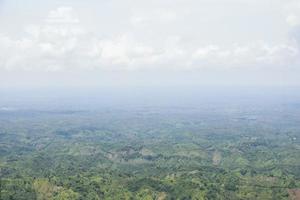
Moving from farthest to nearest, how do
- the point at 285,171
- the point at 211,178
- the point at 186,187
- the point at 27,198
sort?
the point at 285,171 → the point at 211,178 → the point at 186,187 → the point at 27,198

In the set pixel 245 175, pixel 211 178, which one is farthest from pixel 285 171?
pixel 211 178

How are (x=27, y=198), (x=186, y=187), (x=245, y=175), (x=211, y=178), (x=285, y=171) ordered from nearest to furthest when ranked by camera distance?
(x=27, y=198) < (x=186, y=187) < (x=211, y=178) < (x=245, y=175) < (x=285, y=171)

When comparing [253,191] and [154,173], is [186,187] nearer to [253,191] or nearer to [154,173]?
[253,191]

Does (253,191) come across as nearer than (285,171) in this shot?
Yes

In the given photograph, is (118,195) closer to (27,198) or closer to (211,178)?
(27,198)

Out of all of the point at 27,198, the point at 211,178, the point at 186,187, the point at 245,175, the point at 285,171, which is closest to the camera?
the point at 27,198

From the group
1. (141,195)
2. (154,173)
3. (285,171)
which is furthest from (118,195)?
(285,171)

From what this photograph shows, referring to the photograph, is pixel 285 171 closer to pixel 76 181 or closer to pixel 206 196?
pixel 206 196

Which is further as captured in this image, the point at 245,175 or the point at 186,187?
the point at 245,175
